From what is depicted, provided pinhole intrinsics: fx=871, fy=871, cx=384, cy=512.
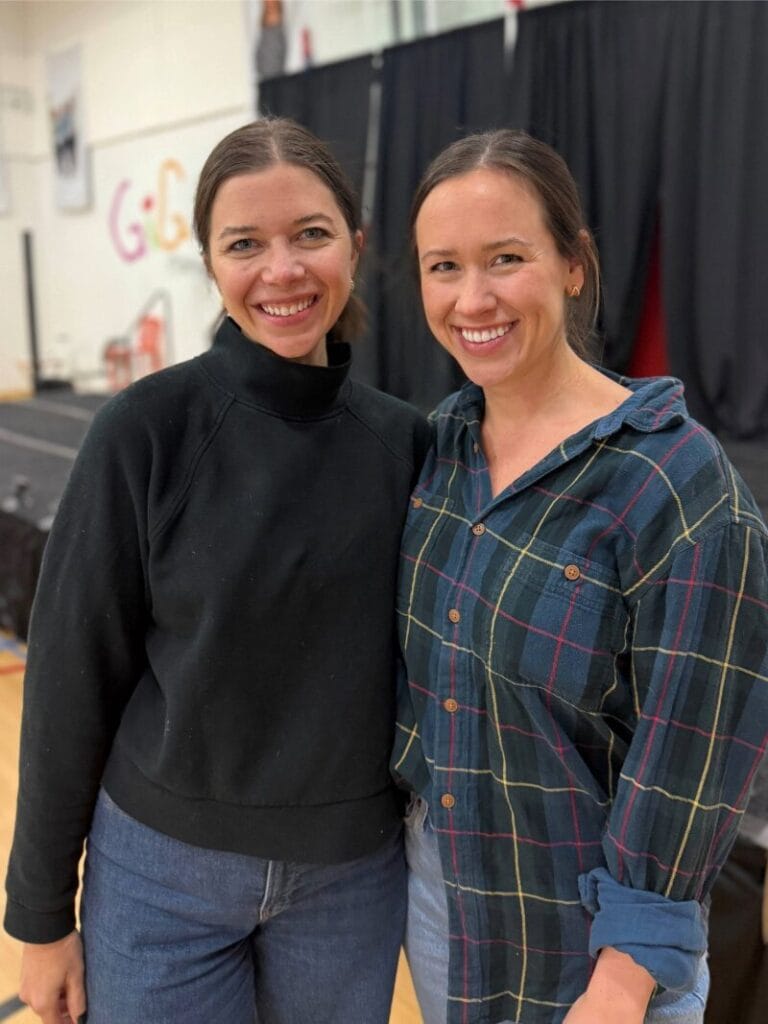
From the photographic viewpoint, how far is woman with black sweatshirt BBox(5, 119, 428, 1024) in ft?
2.90

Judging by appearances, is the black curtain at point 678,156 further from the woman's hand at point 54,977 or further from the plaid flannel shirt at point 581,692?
the woman's hand at point 54,977

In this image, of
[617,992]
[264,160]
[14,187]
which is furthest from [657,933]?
[14,187]

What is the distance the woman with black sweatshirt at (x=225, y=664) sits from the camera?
885mm

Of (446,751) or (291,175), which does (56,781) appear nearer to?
(446,751)

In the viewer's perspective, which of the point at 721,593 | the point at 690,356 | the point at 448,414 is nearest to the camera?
the point at 721,593

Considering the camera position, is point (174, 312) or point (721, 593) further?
point (174, 312)

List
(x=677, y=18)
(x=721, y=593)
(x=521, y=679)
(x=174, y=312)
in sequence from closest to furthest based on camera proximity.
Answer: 1. (x=721, y=593)
2. (x=521, y=679)
3. (x=677, y=18)
4. (x=174, y=312)

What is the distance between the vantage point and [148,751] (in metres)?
0.92

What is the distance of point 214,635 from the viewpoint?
881 mm

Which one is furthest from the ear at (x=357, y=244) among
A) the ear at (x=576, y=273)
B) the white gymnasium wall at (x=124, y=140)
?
the white gymnasium wall at (x=124, y=140)

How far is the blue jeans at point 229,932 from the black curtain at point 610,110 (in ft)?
10.2

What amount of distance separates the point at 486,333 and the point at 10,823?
1976mm

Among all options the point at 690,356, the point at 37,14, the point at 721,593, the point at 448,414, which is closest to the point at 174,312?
the point at 37,14

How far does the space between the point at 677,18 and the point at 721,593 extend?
3652 millimetres
